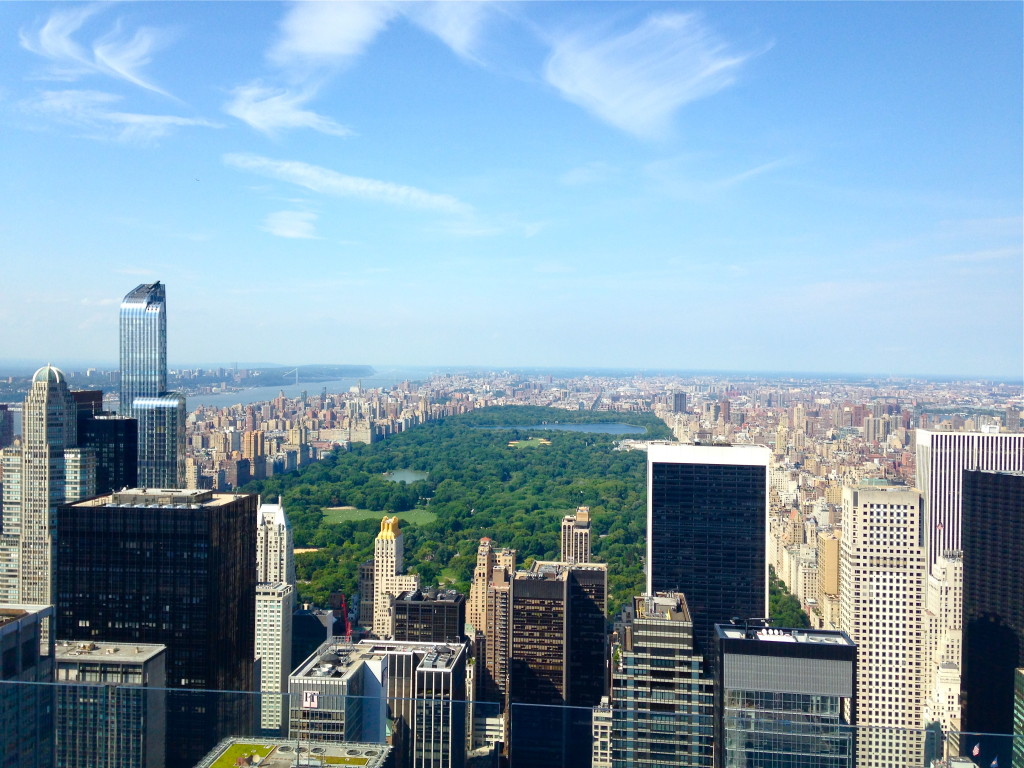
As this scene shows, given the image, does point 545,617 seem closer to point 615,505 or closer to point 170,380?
point 615,505

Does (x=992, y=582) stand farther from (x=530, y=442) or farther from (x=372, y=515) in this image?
(x=530, y=442)

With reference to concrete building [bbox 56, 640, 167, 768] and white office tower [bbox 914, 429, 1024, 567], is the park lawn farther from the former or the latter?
concrete building [bbox 56, 640, 167, 768]

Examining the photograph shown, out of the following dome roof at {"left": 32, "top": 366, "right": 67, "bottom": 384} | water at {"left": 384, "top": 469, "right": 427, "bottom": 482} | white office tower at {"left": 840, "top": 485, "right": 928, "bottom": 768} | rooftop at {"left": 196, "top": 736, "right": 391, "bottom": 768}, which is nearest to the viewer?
rooftop at {"left": 196, "top": 736, "right": 391, "bottom": 768}

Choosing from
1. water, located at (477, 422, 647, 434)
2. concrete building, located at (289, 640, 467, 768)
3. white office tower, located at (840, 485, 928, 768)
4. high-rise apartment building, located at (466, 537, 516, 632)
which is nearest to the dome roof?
high-rise apartment building, located at (466, 537, 516, 632)

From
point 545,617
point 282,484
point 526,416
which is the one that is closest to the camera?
point 545,617

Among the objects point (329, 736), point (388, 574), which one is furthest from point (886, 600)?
point (329, 736)

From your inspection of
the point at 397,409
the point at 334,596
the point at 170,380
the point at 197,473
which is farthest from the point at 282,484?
the point at 397,409

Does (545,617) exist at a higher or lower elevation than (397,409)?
lower
